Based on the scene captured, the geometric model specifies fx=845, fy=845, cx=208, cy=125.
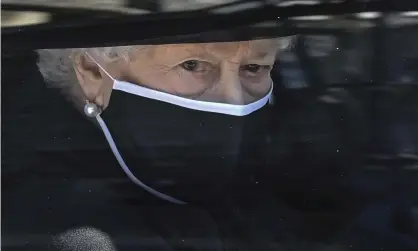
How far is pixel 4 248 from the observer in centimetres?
213

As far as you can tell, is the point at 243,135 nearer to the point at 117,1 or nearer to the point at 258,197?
the point at 258,197

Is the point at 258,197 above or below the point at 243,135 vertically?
below

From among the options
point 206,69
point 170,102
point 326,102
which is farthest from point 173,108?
point 326,102

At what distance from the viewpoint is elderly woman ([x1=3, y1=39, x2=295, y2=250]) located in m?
2.06

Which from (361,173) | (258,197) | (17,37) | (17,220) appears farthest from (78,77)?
(361,173)

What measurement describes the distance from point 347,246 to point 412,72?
1.52 ft

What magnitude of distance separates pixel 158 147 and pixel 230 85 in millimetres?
233

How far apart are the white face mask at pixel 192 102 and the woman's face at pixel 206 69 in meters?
0.01

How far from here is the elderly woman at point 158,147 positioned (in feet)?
6.75

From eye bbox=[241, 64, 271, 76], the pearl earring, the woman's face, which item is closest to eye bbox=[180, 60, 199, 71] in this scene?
the woman's face

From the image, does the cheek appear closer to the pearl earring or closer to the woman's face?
the woman's face

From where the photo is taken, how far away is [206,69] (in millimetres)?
2062

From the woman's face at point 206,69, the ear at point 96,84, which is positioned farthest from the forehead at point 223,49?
the ear at point 96,84

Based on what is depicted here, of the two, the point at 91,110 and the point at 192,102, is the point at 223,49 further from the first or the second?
the point at 91,110
